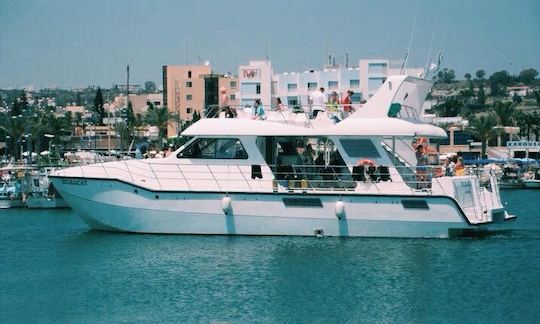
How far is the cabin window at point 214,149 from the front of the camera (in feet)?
98.3

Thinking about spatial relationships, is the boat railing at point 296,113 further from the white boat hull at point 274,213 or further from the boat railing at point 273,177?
the white boat hull at point 274,213

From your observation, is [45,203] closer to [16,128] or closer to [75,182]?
[75,182]

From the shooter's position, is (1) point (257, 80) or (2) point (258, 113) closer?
(2) point (258, 113)

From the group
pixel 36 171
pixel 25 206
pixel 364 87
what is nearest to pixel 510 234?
pixel 25 206

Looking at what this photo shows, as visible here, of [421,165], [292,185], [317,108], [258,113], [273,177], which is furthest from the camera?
[317,108]

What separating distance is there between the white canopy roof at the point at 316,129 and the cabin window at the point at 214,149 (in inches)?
12.0

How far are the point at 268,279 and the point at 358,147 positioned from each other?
280 inches

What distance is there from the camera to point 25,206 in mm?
52938

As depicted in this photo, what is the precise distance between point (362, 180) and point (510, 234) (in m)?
5.55

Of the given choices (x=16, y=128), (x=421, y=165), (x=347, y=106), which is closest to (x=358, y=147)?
(x=347, y=106)

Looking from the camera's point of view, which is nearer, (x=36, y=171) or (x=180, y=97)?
(x=36, y=171)

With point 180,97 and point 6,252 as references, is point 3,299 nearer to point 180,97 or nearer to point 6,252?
point 6,252

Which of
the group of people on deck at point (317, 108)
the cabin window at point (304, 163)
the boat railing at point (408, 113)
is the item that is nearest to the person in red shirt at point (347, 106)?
the group of people on deck at point (317, 108)

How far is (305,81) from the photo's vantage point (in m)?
97.1
